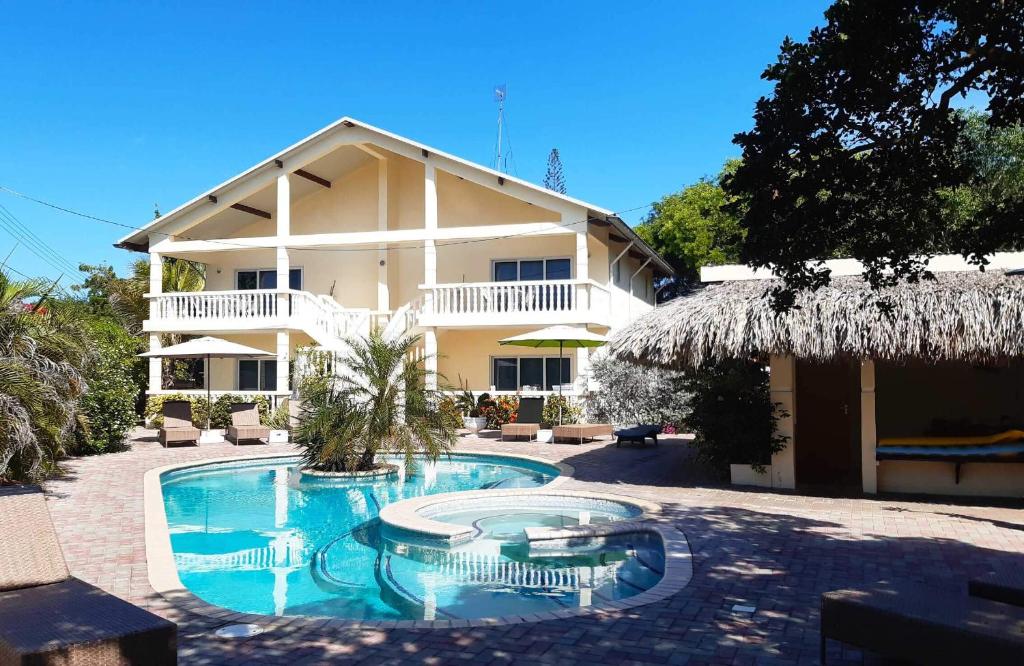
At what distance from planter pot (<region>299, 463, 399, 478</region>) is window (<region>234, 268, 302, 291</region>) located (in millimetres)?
12304

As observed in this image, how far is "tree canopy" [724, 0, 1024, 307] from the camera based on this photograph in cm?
514

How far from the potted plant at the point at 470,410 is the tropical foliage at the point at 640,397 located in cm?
329

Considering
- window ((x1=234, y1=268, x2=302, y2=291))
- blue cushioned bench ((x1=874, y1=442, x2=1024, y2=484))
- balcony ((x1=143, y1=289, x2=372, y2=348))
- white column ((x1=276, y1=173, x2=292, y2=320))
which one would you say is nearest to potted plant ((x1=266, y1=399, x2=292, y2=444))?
balcony ((x1=143, y1=289, x2=372, y2=348))

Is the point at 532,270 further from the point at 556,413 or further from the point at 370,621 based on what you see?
the point at 370,621

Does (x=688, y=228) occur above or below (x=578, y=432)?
above

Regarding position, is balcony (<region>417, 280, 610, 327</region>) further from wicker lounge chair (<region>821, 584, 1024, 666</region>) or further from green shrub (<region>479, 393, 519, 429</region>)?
wicker lounge chair (<region>821, 584, 1024, 666</region>)

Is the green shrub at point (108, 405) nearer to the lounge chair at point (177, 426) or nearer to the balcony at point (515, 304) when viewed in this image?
the lounge chair at point (177, 426)

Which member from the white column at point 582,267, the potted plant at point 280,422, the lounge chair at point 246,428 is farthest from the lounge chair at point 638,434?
the lounge chair at point 246,428

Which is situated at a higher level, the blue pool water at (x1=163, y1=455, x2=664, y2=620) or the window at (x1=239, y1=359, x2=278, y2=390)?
the window at (x1=239, y1=359, x2=278, y2=390)

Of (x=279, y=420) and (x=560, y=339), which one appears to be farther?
(x=279, y=420)

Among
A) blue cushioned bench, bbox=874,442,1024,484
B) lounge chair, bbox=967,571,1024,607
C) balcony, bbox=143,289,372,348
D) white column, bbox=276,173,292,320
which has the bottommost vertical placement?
lounge chair, bbox=967,571,1024,607

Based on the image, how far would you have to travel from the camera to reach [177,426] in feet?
59.5

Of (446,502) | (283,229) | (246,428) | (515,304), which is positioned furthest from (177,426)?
(446,502)

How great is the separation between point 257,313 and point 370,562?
1633 cm
